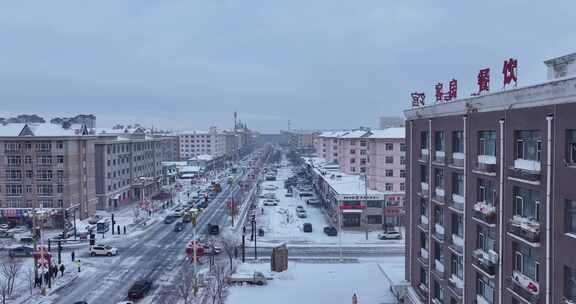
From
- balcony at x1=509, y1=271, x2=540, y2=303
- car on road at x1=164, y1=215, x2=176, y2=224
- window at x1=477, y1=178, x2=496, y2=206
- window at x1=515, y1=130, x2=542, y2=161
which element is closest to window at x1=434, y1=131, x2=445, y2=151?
window at x1=477, y1=178, x2=496, y2=206

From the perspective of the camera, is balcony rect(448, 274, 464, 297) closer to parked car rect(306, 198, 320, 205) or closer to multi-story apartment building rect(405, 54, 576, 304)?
multi-story apartment building rect(405, 54, 576, 304)

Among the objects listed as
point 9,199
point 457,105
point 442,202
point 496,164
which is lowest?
point 9,199

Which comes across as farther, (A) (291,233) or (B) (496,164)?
(A) (291,233)

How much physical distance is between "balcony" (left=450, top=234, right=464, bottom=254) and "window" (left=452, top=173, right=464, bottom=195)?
2109 millimetres

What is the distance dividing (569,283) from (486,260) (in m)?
4.82

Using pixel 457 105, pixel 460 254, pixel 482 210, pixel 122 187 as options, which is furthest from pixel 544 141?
pixel 122 187

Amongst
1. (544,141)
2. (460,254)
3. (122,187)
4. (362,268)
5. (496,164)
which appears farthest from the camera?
(122,187)

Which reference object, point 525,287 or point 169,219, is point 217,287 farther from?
point 169,219

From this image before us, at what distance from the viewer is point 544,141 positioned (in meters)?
15.1

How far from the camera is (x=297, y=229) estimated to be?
5894cm

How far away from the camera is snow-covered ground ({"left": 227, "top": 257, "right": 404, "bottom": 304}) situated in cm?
3203

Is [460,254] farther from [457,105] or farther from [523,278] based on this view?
[457,105]

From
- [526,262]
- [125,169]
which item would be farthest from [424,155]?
[125,169]

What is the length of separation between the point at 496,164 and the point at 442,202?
6.31 m
